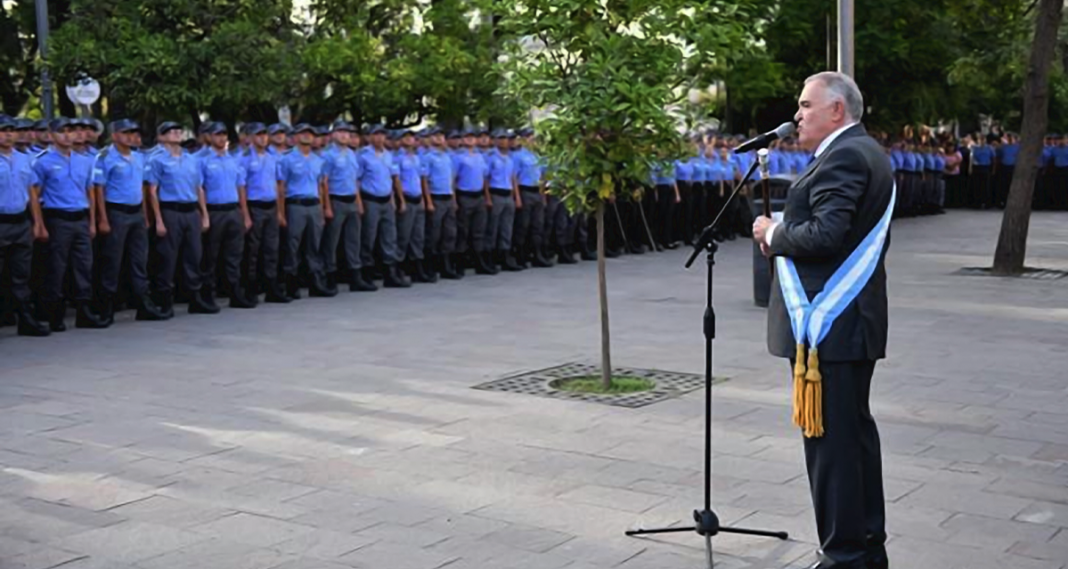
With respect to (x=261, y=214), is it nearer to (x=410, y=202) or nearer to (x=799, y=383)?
(x=410, y=202)

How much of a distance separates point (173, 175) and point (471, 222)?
4.95m

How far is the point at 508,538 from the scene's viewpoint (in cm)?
601

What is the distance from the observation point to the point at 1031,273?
56.1 ft

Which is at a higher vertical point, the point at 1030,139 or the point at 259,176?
the point at 1030,139

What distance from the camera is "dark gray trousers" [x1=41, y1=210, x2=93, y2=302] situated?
1286 centimetres

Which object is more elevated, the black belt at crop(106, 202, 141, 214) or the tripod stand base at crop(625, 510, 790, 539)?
the black belt at crop(106, 202, 141, 214)

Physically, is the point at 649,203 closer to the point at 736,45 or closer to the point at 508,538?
the point at 736,45

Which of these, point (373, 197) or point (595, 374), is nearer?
point (595, 374)

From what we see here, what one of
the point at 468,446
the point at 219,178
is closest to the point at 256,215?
the point at 219,178

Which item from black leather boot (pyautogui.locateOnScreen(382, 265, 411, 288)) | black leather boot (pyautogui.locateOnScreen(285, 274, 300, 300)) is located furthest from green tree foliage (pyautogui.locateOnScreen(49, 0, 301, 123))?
black leather boot (pyautogui.locateOnScreen(285, 274, 300, 300))

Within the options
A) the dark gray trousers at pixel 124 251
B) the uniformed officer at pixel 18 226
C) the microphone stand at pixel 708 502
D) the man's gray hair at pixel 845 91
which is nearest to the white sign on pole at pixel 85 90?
the dark gray trousers at pixel 124 251

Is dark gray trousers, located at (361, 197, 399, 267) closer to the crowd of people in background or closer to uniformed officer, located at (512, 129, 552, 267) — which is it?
the crowd of people in background

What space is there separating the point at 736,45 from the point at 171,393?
14.9 ft

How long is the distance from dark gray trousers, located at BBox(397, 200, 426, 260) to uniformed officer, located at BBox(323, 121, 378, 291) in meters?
0.73
